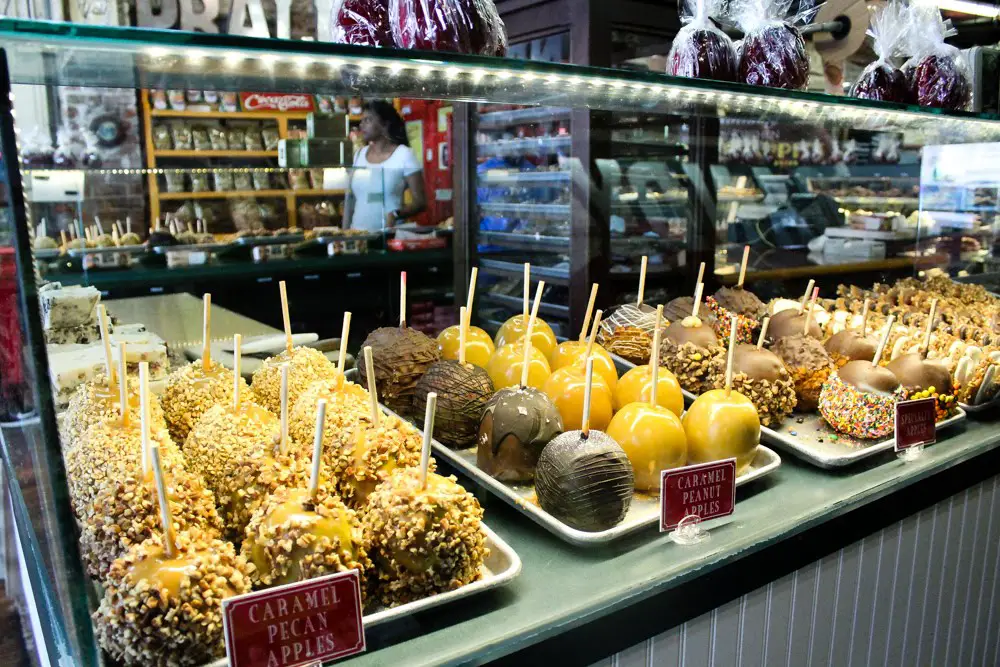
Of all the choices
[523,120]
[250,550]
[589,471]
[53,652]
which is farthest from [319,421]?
[523,120]

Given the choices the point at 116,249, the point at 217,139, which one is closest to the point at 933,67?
the point at 116,249

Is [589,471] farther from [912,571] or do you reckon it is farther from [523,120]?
[523,120]

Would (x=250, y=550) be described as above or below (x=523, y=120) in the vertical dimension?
below

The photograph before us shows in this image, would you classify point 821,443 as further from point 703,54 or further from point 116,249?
point 116,249

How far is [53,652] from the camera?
1.09 m

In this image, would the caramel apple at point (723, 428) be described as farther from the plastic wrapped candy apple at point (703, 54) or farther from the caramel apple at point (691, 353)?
the plastic wrapped candy apple at point (703, 54)

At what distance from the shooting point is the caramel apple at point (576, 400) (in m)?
1.42

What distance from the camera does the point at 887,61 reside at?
2.12 metres

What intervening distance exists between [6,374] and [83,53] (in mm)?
435

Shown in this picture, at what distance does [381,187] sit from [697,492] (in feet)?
10.0

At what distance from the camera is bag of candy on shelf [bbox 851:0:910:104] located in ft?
6.73

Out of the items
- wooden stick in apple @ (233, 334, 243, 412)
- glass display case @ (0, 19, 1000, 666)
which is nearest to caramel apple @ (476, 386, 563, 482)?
glass display case @ (0, 19, 1000, 666)

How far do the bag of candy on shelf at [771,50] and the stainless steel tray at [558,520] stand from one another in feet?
2.56

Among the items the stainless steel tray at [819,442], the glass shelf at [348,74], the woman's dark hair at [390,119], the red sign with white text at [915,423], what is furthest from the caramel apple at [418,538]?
the woman's dark hair at [390,119]
